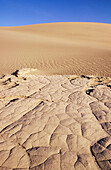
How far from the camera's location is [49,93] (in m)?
3.06

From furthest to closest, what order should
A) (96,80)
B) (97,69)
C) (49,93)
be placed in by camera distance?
(97,69) → (96,80) → (49,93)

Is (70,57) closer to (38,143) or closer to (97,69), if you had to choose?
(97,69)

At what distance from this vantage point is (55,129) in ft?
6.21

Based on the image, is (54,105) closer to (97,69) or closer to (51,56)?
(97,69)

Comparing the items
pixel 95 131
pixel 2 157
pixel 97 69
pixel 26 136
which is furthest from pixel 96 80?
pixel 2 157

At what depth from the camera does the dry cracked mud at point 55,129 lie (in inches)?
56.2

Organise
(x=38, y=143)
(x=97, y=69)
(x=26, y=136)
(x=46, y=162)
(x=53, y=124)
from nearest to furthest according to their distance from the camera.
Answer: (x=46, y=162) < (x=38, y=143) < (x=26, y=136) < (x=53, y=124) < (x=97, y=69)

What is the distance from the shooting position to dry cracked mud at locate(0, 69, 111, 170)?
56.2 inches

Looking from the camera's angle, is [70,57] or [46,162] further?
[70,57]

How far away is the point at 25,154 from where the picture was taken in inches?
59.2

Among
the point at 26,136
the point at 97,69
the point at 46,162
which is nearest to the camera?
the point at 46,162

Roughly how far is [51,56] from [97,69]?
10.6ft

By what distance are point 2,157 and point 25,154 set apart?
0.26m

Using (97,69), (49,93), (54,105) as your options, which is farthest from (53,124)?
(97,69)
